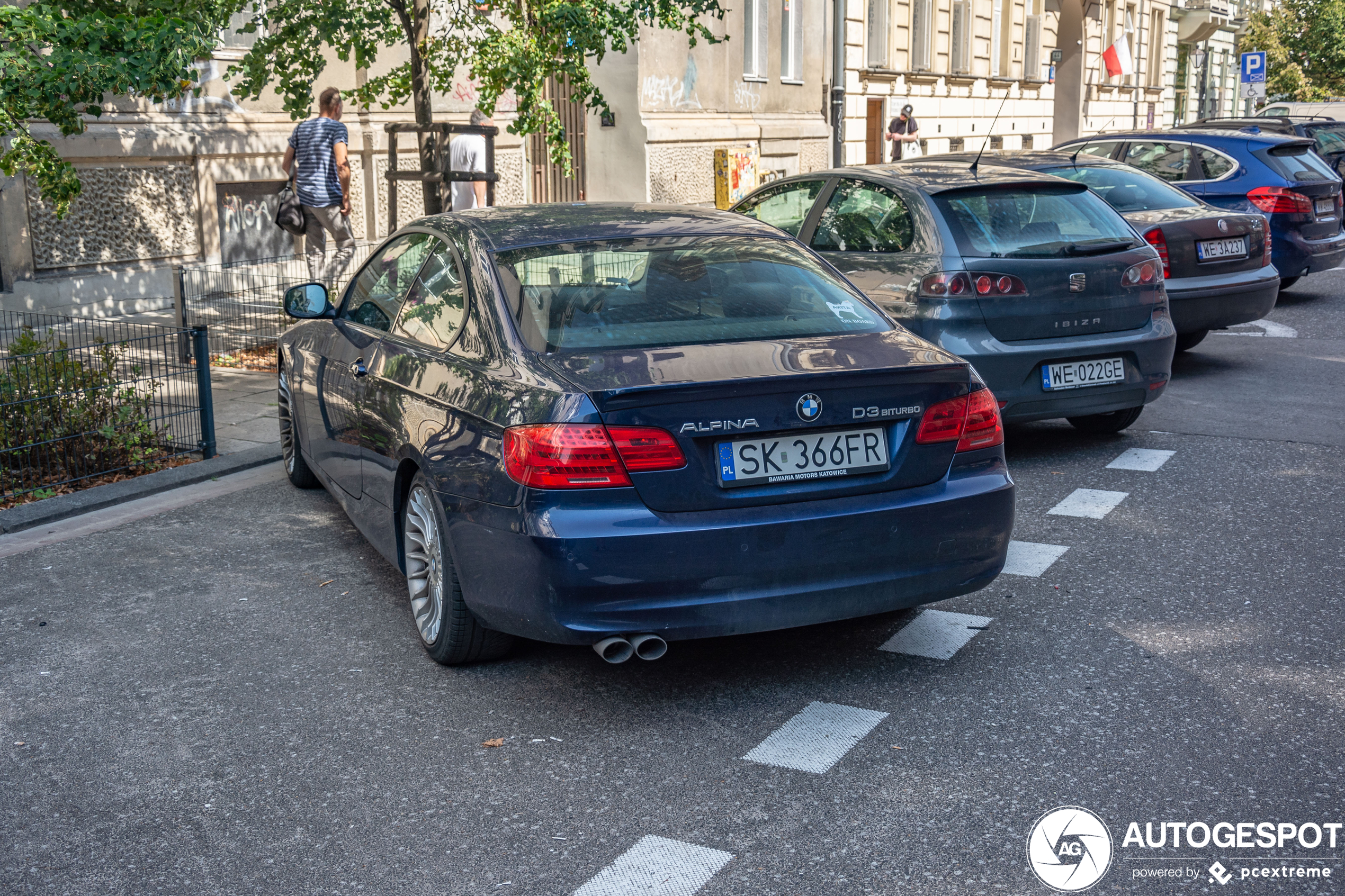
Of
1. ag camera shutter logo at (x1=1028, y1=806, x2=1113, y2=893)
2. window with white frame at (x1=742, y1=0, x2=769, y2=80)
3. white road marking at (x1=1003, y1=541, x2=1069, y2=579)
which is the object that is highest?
window with white frame at (x1=742, y1=0, x2=769, y2=80)

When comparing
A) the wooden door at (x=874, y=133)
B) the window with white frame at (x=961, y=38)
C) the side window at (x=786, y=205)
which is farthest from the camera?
the window with white frame at (x=961, y=38)

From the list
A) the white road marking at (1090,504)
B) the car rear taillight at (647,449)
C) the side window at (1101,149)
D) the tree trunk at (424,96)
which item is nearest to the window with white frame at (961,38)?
the side window at (1101,149)

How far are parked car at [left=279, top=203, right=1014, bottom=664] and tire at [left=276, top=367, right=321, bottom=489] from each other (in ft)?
6.31

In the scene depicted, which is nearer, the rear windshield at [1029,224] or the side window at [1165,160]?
the rear windshield at [1029,224]

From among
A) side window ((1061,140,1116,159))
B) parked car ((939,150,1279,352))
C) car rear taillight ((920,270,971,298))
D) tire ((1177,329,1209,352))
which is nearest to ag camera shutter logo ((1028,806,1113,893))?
car rear taillight ((920,270,971,298))

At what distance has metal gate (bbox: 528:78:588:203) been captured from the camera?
18.5 meters

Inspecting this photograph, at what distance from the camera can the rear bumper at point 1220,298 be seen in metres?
8.86

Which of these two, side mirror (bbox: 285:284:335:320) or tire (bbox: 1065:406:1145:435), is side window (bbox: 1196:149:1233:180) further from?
side mirror (bbox: 285:284:335:320)

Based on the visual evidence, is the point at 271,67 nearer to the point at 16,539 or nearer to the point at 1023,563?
the point at 16,539

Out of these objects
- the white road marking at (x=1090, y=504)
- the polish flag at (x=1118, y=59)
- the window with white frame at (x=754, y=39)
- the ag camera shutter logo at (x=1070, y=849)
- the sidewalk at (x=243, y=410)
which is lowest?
the ag camera shutter logo at (x=1070, y=849)

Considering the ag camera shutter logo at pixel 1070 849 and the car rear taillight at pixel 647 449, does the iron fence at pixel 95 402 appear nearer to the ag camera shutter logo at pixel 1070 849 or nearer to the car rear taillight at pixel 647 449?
the car rear taillight at pixel 647 449

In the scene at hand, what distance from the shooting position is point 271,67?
43.9ft

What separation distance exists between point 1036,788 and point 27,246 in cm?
1093

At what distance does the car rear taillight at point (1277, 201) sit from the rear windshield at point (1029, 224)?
5396 mm
